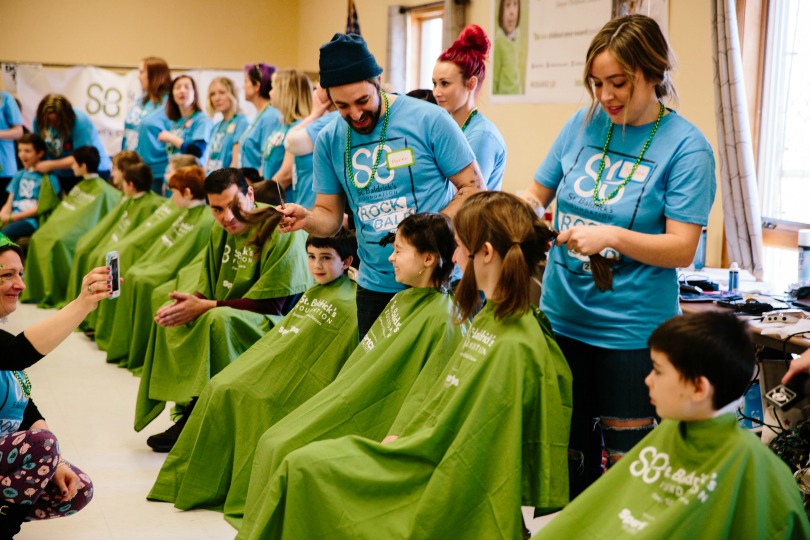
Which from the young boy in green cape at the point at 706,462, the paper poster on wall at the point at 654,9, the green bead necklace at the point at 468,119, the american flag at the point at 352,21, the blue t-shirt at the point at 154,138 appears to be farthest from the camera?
the american flag at the point at 352,21

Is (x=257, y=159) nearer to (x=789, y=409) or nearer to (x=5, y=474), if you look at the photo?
(x=5, y=474)

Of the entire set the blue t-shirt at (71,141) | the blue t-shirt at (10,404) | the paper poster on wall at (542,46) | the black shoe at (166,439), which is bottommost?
the black shoe at (166,439)

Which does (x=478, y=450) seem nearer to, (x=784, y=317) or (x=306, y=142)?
(x=784, y=317)

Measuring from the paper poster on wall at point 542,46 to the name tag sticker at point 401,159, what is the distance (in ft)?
8.29

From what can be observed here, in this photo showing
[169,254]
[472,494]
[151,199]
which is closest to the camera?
[472,494]

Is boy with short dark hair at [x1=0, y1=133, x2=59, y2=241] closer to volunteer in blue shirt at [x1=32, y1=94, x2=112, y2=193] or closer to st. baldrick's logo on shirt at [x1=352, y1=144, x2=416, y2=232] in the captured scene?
volunteer in blue shirt at [x1=32, y1=94, x2=112, y2=193]

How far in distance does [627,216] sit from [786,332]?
693 mm

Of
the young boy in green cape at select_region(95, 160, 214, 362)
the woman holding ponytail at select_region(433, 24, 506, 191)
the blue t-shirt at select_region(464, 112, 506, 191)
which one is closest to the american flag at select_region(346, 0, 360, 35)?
the young boy in green cape at select_region(95, 160, 214, 362)

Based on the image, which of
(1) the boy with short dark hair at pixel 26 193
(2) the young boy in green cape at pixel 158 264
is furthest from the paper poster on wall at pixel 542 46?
(1) the boy with short dark hair at pixel 26 193

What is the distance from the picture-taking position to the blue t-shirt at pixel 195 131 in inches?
233

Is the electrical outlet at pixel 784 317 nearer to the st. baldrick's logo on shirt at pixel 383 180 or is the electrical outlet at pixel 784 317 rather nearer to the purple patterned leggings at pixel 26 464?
the st. baldrick's logo on shirt at pixel 383 180

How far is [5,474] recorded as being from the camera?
7.55 feet

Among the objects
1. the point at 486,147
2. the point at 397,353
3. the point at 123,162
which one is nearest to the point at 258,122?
the point at 123,162

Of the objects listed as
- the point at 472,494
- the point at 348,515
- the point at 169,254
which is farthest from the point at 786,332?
the point at 169,254
